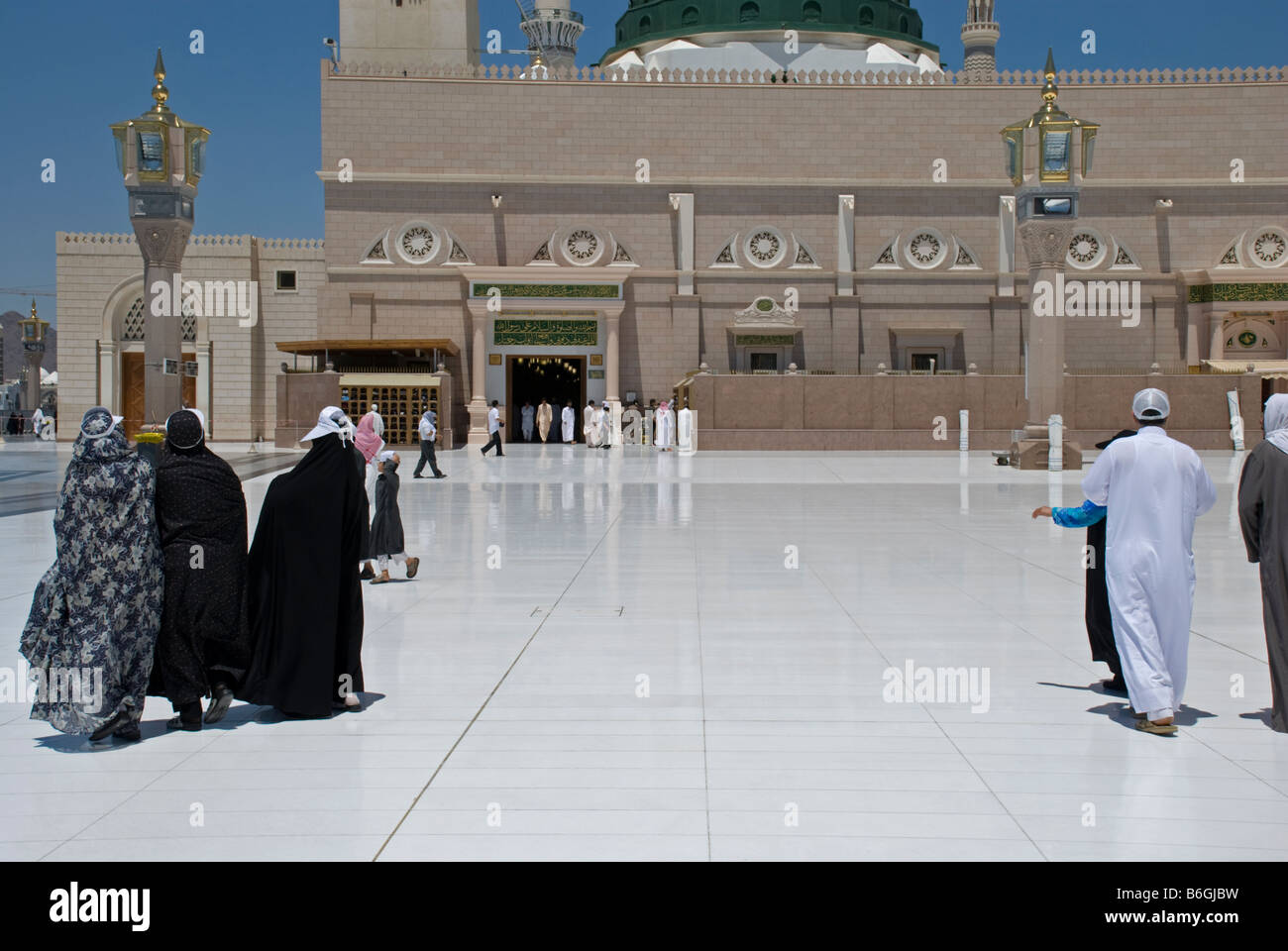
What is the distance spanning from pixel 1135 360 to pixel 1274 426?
26729mm

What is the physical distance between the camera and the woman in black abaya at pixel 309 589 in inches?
195

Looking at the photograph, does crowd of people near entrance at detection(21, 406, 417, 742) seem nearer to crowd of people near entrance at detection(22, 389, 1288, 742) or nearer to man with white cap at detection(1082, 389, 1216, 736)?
crowd of people near entrance at detection(22, 389, 1288, 742)

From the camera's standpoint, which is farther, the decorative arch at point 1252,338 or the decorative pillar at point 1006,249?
the decorative pillar at point 1006,249

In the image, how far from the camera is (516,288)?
29344 millimetres

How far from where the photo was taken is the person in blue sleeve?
5.39m

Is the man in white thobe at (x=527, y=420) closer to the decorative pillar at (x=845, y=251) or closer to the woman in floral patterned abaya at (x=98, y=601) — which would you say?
the decorative pillar at (x=845, y=251)

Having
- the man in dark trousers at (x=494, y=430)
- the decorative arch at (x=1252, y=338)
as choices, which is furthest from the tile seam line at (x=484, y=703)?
the decorative arch at (x=1252, y=338)

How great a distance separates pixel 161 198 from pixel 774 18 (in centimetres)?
2502

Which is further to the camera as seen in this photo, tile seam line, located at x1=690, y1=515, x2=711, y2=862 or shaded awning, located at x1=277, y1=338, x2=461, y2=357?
shaded awning, located at x1=277, y1=338, x2=461, y2=357

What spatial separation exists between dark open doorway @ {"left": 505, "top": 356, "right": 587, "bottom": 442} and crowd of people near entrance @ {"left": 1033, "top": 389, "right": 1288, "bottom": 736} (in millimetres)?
25434

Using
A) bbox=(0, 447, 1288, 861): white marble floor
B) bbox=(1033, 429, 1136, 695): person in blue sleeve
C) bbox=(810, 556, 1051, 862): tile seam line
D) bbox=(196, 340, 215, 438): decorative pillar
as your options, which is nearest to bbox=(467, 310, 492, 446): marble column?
bbox=(196, 340, 215, 438): decorative pillar

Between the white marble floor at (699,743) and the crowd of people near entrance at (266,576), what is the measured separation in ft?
0.62
